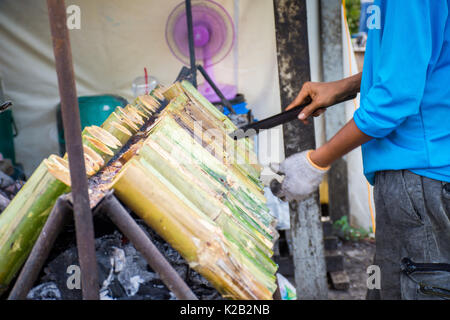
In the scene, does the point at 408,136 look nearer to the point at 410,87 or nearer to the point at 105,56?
the point at 410,87

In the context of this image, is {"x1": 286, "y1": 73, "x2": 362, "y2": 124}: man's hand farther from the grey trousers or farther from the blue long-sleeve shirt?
the grey trousers

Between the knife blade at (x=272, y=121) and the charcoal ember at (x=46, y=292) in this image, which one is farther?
the knife blade at (x=272, y=121)

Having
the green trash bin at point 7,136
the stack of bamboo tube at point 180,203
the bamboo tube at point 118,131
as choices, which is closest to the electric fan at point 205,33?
the green trash bin at point 7,136

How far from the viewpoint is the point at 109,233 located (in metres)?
1.39

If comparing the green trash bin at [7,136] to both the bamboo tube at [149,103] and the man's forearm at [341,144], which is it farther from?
the man's forearm at [341,144]

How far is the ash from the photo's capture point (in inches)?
52.4

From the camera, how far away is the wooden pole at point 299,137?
2.61 metres

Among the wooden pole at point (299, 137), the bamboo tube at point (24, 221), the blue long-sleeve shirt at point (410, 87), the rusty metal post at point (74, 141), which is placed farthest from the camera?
the wooden pole at point (299, 137)

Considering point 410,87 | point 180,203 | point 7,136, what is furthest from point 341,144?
point 7,136

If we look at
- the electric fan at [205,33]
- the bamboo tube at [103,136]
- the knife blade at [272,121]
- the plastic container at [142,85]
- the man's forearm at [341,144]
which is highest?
the electric fan at [205,33]

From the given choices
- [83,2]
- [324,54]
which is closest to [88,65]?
[83,2]

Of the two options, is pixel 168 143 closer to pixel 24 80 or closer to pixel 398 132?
pixel 398 132

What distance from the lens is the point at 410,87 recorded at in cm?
148

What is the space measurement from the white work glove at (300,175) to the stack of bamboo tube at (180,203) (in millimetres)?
387
